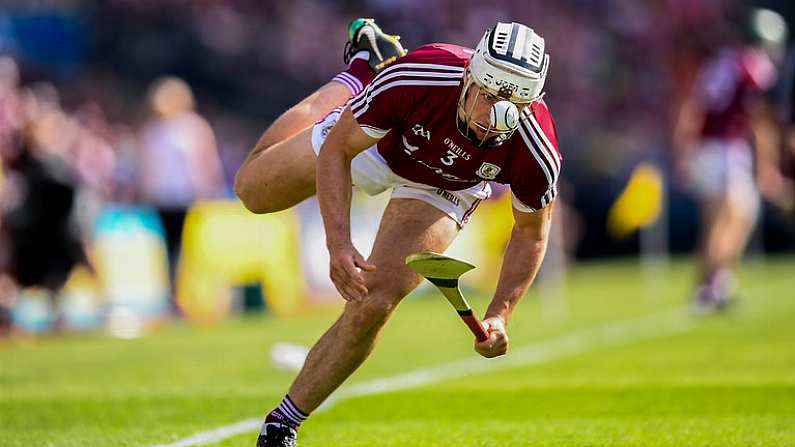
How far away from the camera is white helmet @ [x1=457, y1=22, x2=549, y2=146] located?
5.23 meters

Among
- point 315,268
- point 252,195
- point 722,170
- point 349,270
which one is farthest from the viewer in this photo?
point 315,268

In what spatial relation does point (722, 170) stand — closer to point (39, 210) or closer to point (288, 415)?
point (39, 210)

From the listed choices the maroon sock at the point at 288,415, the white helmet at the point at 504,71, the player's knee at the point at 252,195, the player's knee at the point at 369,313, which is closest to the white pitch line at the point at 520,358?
the maroon sock at the point at 288,415

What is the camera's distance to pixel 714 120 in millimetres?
13188

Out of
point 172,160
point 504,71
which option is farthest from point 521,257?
point 172,160

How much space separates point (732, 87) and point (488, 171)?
795 cm

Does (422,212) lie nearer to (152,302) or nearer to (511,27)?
(511,27)

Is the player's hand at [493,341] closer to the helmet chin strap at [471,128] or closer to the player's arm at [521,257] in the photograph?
the player's arm at [521,257]

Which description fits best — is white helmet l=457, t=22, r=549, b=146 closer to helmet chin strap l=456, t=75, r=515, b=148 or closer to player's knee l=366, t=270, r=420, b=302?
helmet chin strap l=456, t=75, r=515, b=148

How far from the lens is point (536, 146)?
551 cm

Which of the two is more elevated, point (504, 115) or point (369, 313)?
point (504, 115)

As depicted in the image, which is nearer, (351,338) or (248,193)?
(351,338)

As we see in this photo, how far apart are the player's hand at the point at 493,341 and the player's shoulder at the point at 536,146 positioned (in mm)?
680

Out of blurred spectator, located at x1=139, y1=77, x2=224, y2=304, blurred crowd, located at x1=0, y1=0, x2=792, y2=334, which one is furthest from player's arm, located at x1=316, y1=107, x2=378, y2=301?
blurred crowd, located at x1=0, y1=0, x2=792, y2=334
